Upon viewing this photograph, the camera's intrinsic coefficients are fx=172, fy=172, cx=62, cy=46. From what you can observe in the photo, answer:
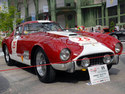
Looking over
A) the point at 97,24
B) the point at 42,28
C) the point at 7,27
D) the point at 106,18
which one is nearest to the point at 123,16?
the point at 106,18

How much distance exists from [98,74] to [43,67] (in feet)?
4.12

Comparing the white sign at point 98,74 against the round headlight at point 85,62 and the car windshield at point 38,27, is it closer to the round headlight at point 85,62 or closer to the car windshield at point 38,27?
the round headlight at point 85,62

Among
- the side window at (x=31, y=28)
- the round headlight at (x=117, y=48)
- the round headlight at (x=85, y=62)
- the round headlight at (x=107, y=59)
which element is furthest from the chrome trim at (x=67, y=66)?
the side window at (x=31, y=28)

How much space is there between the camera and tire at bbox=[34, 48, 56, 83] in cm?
367

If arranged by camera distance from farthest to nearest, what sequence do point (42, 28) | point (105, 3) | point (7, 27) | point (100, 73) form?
point (105, 3), point (7, 27), point (42, 28), point (100, 73)

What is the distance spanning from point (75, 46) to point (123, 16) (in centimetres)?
2543

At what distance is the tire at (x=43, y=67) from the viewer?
12.0 ft

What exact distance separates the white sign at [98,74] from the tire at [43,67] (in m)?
0.81

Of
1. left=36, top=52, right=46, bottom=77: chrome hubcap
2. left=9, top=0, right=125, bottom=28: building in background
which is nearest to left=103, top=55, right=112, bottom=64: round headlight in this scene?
left=36, top=52, right=46, bottom=77: chrome hubcap

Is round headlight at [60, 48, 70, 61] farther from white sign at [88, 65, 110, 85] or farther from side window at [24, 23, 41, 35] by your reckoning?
side window at [24, 23, 41, 35]

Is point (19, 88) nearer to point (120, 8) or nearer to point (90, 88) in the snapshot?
point (90, 88)

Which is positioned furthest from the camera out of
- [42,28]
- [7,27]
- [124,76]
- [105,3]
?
[105,3]

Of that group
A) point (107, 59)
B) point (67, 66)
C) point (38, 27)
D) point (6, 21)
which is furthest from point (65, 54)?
point (6, 21)

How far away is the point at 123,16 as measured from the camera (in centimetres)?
2678
